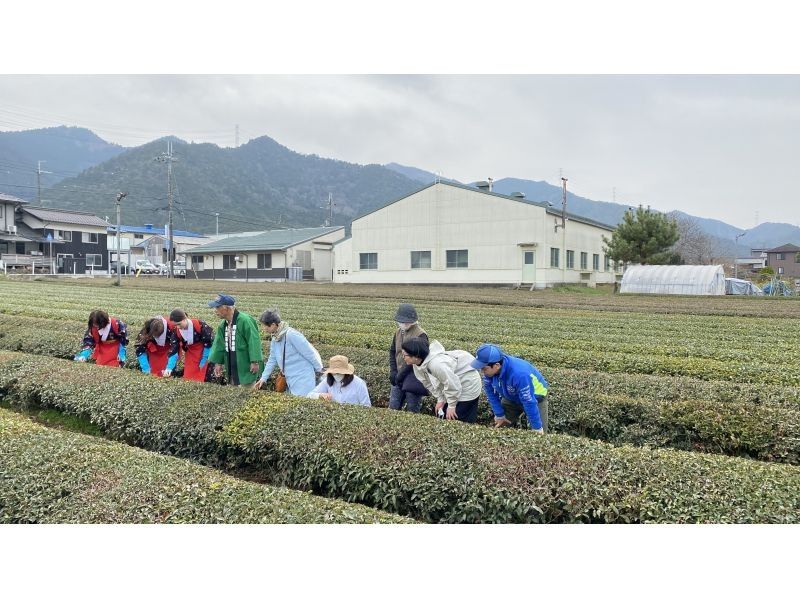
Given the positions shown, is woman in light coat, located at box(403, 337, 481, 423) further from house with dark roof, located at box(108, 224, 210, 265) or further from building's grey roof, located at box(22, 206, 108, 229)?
house with dark roof, located at box(108, 224, 210, 265)

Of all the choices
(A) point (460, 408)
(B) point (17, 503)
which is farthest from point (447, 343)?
(B) point (17, 503)

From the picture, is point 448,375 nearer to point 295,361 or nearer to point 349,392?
point 349,392

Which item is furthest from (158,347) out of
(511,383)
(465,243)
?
(465,243)

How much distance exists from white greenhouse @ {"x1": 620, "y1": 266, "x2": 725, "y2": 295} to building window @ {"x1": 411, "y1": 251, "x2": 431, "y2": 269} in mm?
11576

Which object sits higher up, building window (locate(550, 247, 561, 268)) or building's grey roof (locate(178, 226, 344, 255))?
building's grey roof (locate(178, 226, 344, 255))

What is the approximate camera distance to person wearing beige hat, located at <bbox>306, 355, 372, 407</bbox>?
20.3 ft

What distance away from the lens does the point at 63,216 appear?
40656 millimetres

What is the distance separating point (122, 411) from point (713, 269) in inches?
1245

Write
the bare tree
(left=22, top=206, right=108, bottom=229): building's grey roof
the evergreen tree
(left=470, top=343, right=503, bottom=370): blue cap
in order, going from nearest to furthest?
(left=470, top=343, right=503, bottom=370): blue cap → the evergreen tree → (left=22, top=206, right=108, bottom=229): building's grey roof → the bare tree

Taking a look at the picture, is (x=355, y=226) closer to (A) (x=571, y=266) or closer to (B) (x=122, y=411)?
(A) (x=571, y=266)

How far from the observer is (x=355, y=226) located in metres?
36.1

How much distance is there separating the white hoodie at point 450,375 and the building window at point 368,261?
30039 millimetres

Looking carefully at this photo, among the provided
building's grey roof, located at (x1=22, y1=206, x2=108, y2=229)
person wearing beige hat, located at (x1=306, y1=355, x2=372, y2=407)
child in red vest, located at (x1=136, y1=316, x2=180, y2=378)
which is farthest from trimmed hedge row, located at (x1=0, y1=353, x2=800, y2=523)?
building's grey roof, located at (x1=22, y1=206, x2=108, y2=229)

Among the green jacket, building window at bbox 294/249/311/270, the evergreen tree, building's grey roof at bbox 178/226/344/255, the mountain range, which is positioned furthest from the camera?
the mountain range
